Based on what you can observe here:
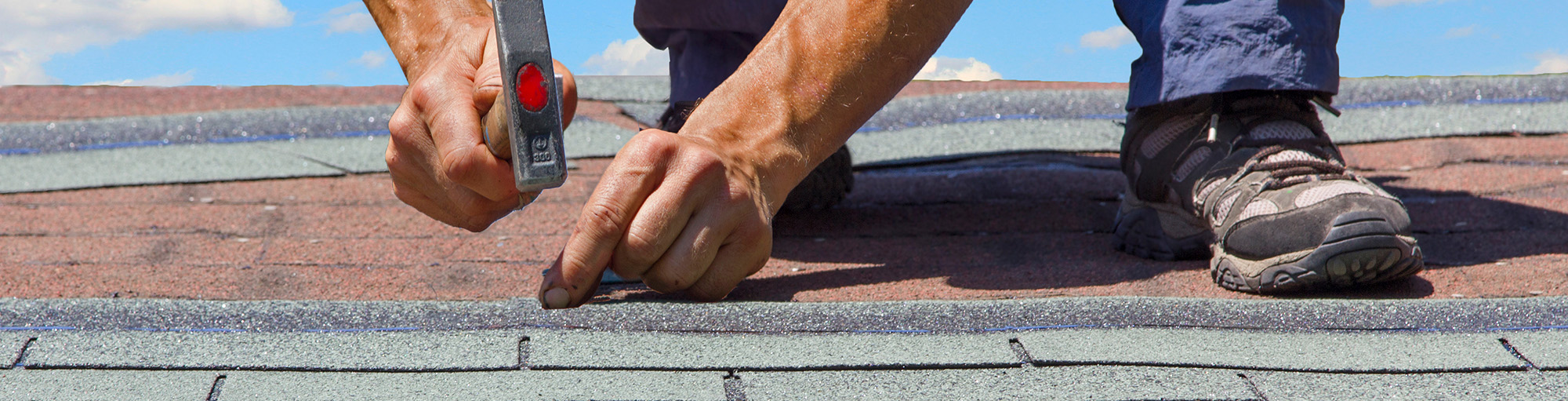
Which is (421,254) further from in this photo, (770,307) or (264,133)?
(264,133)

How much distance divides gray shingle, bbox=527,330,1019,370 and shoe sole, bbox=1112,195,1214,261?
2.14ft

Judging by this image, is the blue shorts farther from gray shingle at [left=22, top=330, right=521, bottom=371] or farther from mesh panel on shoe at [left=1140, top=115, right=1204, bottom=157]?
gray shingle at [left=22, top=330, right=521, bottom=371]

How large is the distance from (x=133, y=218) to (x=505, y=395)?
144 cm

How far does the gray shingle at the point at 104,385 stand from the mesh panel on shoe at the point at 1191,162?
4.23ft

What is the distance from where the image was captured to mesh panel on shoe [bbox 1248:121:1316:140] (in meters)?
1.51

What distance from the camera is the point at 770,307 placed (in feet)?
3.63

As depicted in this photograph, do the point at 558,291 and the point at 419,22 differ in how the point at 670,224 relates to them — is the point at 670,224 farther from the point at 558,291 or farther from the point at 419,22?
the point at 419,22

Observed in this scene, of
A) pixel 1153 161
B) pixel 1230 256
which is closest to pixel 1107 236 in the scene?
pixel 1153 161

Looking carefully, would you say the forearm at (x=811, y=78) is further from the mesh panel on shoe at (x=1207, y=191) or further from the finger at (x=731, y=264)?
the mesh panel on shoe at (x=1207, y=191)

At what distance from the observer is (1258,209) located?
4.51 ft

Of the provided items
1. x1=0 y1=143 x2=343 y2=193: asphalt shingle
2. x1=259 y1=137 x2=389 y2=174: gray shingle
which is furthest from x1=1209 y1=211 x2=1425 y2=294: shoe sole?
x1=0 y1=143 x2=343 y2=193: asphalt shingle

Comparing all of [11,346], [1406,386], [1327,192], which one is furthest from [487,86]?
[1327,192]

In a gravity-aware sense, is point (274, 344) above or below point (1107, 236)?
above

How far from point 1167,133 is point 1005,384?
2.69ft
